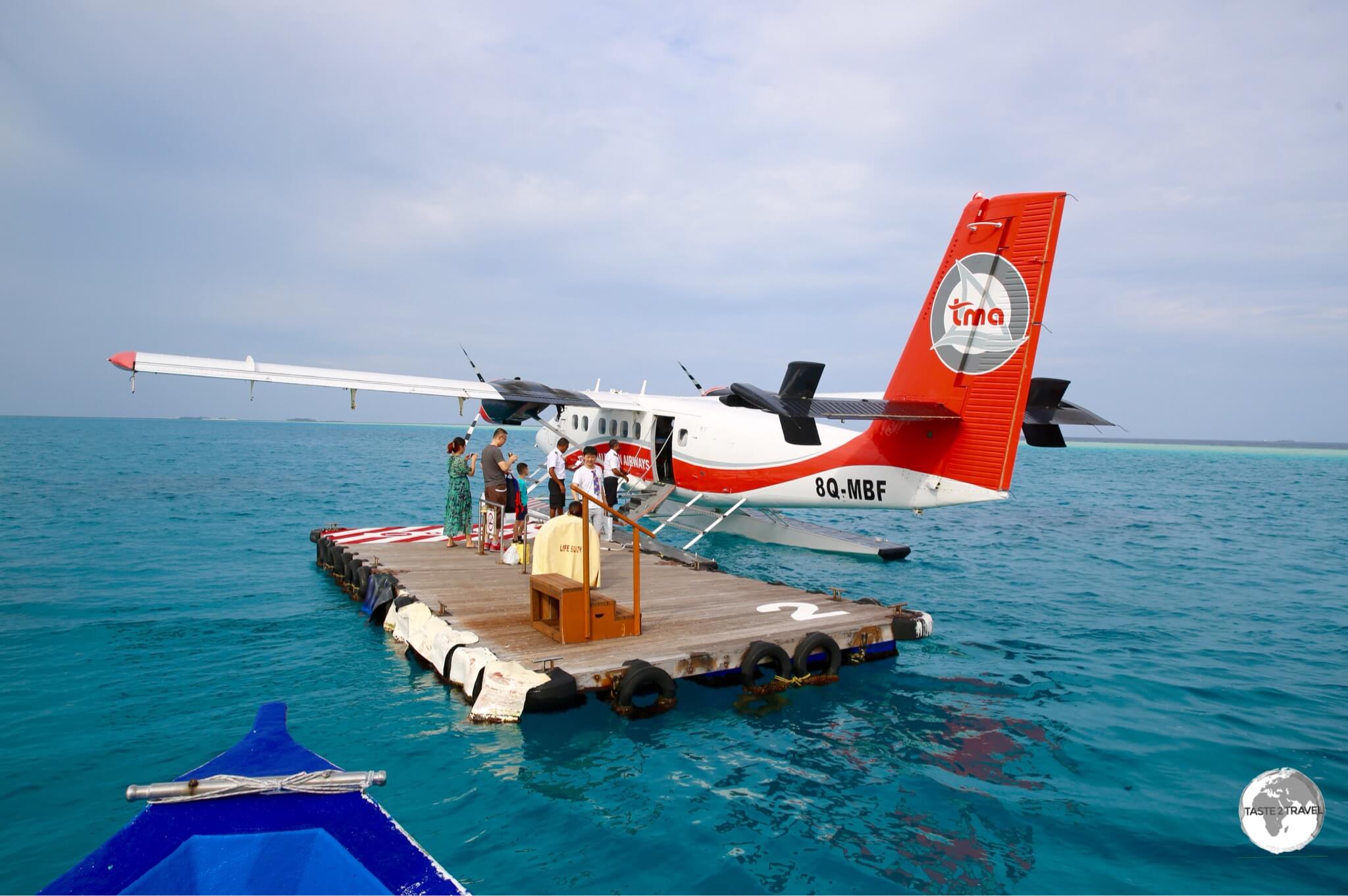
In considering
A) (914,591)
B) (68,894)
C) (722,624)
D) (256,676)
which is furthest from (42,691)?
(914,591)

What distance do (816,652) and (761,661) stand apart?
930mm

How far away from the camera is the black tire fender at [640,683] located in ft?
23.3

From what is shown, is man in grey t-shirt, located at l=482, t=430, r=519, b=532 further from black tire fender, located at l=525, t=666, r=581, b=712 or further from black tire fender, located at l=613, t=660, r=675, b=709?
black tire fender, located at l=525, t=666, r=581, b=712

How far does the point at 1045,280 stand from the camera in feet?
32.9

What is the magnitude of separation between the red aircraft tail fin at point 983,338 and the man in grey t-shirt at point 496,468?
6.97 metres

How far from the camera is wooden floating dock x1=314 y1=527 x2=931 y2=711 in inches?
298

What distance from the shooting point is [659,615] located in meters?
9.20

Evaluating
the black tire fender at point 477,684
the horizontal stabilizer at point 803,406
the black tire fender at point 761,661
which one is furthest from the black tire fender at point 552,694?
the horizontal stabilizer at point 803,406

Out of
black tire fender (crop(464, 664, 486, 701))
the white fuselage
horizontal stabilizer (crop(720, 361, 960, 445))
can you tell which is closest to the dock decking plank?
black tire fender (crop(464, 664, 486, 701))

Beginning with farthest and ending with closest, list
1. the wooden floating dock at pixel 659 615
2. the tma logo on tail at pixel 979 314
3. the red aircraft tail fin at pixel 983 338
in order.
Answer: the tma logo on tail at pixel 979 314
the red aircraft tail fin at pixel 983 338
the wooden floating dock at pixel 659 615

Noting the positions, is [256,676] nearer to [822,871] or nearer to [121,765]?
[121,765]

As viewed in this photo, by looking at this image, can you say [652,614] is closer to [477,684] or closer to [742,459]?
[477,684]

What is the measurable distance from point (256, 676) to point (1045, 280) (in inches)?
462

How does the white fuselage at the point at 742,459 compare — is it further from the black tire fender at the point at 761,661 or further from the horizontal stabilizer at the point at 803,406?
the black tire fender at the point at 761,661
